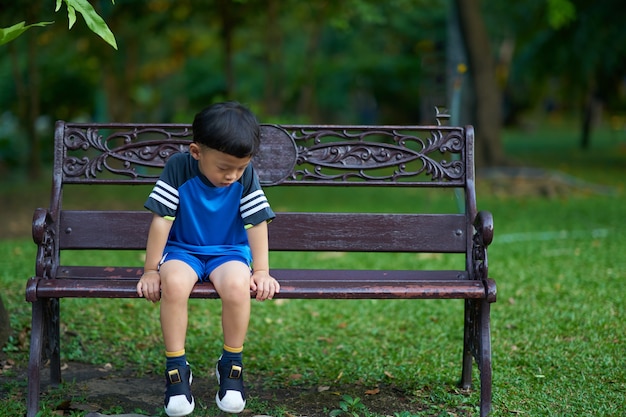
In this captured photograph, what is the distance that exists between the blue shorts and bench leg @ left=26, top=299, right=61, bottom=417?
61cm

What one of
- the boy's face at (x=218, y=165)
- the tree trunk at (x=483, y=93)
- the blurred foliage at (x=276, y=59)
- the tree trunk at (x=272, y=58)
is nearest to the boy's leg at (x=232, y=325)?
the boy's face at (x=218, y=165)

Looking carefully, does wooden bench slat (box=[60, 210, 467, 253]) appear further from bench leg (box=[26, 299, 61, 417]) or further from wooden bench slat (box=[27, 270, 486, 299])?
wooden bench slat (box=[27, 270, 486, 299])

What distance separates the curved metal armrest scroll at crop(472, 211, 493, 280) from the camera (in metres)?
3.70

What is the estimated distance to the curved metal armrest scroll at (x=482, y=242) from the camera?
3703mm

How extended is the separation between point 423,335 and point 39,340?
255 centimetres

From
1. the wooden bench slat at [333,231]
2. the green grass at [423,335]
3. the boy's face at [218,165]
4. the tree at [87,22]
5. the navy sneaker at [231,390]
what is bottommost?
the green grass at [423,335]

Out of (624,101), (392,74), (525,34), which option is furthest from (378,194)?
(624,101)

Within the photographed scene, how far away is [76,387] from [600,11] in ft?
47.8

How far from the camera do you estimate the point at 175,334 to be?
3477mm

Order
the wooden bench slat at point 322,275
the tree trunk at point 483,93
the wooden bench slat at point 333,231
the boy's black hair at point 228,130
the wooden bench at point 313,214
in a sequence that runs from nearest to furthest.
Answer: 1. the boy's black hair at point 228,130
2. the wooden bench slat at point 322,275
3. the wooden bench at point 313,214
4. the wooden bench slat at point 333,231
5. the tree trunk at point 483,93

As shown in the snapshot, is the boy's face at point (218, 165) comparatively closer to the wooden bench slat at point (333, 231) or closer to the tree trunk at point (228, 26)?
the wooden bench slat at point (333, 231)

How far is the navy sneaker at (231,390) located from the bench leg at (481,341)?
1.04 m

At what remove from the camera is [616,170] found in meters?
17.0

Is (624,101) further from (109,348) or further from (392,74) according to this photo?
(109,348)
